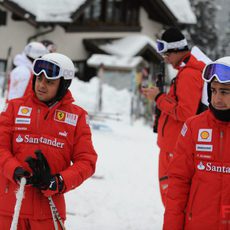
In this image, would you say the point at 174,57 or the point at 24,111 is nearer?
the point at 24,111

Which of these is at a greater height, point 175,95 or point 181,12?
point 181,12

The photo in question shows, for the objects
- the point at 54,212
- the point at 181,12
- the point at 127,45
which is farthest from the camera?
the point at 181,12

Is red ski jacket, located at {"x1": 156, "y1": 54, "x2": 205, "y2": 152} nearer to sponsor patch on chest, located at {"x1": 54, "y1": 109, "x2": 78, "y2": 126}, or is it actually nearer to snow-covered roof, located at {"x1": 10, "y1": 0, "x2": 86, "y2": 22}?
sponsor patch on chest, located at {"x1": 54, "y1": 109, "x2": 78, "y2": 126}

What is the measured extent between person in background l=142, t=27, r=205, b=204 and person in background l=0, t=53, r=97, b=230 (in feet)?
4.60

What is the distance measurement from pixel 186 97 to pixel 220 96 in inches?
69.2

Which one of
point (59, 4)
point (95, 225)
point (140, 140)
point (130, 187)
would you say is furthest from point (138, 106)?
point (95, 225)


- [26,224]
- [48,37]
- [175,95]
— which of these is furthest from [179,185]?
[48,37]

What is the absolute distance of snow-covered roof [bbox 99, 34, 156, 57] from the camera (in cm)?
2619

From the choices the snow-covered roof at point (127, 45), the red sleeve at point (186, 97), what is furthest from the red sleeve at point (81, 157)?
the snow-covered roof at point (127, 45)

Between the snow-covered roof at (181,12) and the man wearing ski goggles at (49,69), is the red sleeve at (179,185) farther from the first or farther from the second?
the snow-covered roof at (181,12)

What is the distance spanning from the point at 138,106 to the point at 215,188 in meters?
13.7

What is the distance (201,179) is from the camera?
340 cm

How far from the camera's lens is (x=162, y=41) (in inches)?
213

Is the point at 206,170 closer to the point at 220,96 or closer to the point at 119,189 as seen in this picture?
the point at 220,96
